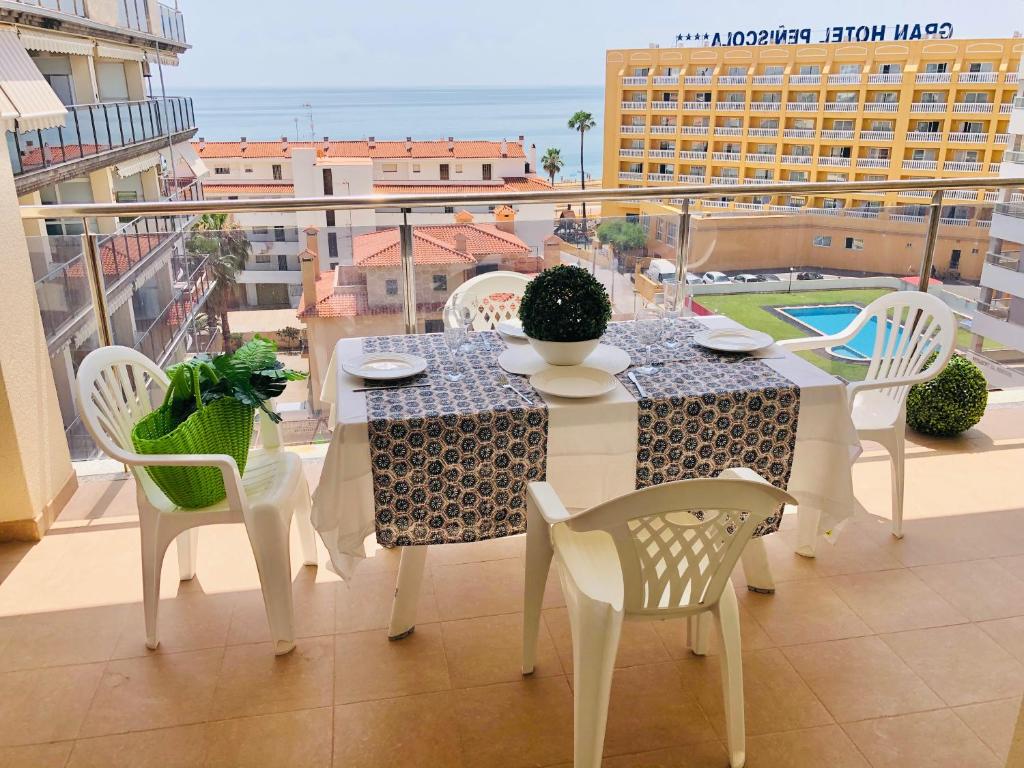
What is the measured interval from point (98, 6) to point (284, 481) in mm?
12766

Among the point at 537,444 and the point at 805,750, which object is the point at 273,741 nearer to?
the point at 537,444

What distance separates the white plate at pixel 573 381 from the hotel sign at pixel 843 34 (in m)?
42.8

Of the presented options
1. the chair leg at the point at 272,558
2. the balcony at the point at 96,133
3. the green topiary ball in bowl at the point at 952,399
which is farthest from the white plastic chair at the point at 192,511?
the balcony at the point at 96,133

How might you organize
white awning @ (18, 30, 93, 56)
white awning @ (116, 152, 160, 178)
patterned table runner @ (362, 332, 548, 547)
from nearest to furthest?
patterned table runner @ (362, 332, 548, 547) → white awning @ (18, 30, 93, 56) → white awning @ (116, 152, 160, 178)

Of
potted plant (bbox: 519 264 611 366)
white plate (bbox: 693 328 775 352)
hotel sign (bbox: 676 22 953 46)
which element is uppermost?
hotel sign (bbox: 676 22 953 46)

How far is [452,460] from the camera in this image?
2.01 m

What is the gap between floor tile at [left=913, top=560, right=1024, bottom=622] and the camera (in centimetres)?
243

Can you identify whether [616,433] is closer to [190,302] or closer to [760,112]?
[190,302]

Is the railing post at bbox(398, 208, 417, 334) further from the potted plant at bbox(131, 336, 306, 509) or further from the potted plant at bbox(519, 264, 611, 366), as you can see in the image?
the potted plant at bbox(519, 264, 611, 366)

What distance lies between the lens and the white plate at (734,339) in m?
2.42

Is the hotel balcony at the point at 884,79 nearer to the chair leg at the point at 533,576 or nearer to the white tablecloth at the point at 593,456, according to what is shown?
the white tablecloth at the point at 593,456

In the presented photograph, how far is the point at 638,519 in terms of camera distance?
155cm

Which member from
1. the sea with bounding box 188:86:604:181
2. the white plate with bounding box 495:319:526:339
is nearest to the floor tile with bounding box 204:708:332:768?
the white plate with bounding box 495:319:526:339

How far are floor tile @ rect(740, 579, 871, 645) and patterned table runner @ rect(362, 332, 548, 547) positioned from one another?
32.6 inches
